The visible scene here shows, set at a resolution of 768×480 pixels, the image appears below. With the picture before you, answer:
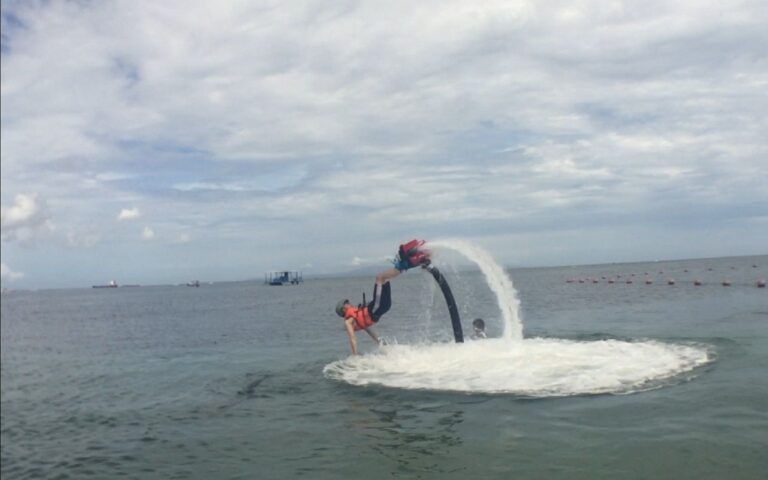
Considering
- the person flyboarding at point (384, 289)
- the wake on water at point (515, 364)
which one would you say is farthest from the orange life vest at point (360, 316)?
the wake on water at point (515, 364)

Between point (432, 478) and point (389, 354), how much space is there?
12.3m

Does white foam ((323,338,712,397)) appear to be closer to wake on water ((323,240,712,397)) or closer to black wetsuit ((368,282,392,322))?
wake on water ((323,240,712,397))

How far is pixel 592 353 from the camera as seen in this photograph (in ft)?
67.7

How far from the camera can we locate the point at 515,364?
63.0 feet

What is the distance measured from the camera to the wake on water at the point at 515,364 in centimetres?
1644

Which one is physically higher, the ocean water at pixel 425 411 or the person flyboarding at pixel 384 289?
the person flyboarding at pixel 384 289

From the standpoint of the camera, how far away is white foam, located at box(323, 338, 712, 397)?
16375 mm

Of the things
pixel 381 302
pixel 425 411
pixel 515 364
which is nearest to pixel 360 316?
pixel 381 302

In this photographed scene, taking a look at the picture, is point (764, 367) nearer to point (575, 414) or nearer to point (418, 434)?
point (575, 414)

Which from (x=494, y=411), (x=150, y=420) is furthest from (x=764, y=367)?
(x=150, y=420)

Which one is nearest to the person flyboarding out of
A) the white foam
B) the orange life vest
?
the orange life vest

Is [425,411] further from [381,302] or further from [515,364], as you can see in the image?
[381,302]

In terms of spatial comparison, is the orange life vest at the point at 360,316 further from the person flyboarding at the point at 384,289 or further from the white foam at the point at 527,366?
the white foam at the point at 527,366

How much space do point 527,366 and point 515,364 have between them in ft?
1.57
